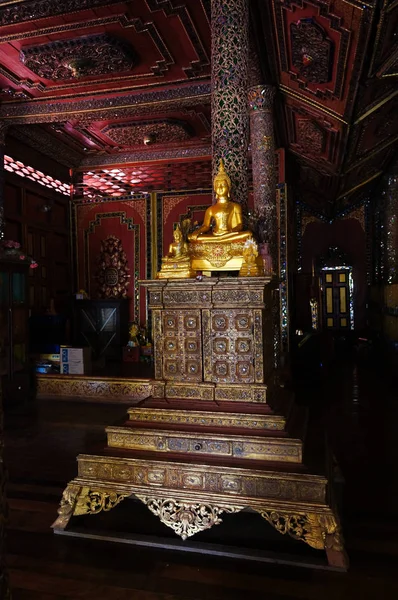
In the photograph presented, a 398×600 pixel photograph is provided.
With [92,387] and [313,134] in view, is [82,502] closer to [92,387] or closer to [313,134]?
[92,387]

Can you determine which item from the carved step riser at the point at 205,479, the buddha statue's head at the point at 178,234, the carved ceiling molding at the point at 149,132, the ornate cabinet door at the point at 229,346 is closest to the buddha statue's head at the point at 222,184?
the buddha statue's head at the point at 178,234

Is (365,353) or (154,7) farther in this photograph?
(365,353)

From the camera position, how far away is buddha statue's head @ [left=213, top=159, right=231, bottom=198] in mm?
2793

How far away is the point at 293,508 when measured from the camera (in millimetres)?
2137

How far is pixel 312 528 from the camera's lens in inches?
82.9

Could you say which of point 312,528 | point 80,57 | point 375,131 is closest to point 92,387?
point 80,57

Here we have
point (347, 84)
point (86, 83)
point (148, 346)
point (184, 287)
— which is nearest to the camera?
point (184, 287)

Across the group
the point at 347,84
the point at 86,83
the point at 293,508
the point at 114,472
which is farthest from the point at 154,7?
the point at 293,508

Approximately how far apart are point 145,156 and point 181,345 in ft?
23.9

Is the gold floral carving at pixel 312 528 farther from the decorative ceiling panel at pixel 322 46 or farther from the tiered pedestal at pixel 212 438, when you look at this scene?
the decorative ceiling panel at pixel 322 46

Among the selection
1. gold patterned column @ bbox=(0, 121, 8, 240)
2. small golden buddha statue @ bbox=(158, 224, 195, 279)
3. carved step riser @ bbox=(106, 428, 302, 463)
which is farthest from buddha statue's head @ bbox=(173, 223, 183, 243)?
gold patterned column @ bbox=(0, 121, 8, 240)

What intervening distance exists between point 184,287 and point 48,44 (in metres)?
4.22

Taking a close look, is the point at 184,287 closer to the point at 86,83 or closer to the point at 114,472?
the point at 114,472

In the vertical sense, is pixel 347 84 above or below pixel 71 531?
above
